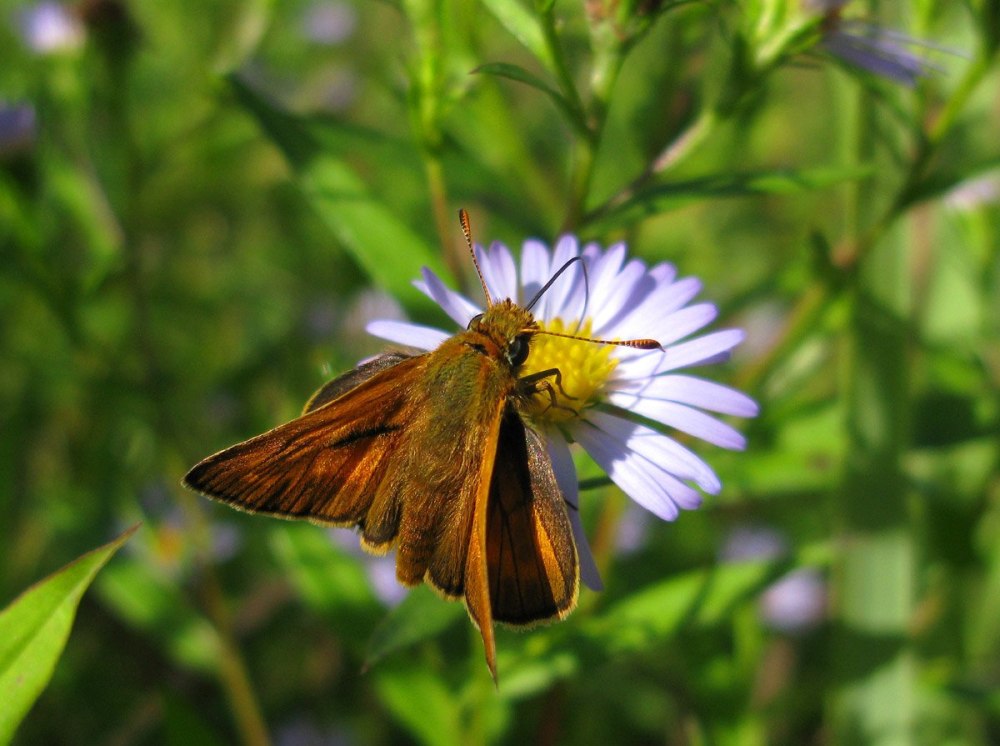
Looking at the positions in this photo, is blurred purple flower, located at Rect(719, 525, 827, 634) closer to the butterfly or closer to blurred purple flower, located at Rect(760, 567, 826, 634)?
blurred purple flower, located at Rect(760, 567, 826, 634)

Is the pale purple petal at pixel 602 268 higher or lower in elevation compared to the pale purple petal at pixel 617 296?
higher

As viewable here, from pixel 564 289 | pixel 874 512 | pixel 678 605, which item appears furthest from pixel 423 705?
pixel 874 512

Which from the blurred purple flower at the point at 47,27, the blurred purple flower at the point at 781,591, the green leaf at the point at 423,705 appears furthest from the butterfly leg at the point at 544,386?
the blurred purple flower at the point at 47,27

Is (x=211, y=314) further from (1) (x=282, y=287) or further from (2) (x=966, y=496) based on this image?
(2) (x=966, y=496)

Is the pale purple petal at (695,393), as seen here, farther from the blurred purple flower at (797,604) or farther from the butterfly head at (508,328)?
the blurred purple flower at (797,604)

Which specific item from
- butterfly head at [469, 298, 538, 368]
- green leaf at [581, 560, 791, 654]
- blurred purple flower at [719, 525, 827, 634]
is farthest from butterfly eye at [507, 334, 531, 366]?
blurred purple flower at [719, 525, 827, 634]

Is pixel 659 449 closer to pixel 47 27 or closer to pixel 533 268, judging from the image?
pixel 533 268

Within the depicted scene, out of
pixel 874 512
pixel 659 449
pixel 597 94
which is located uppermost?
pixel 597 94
